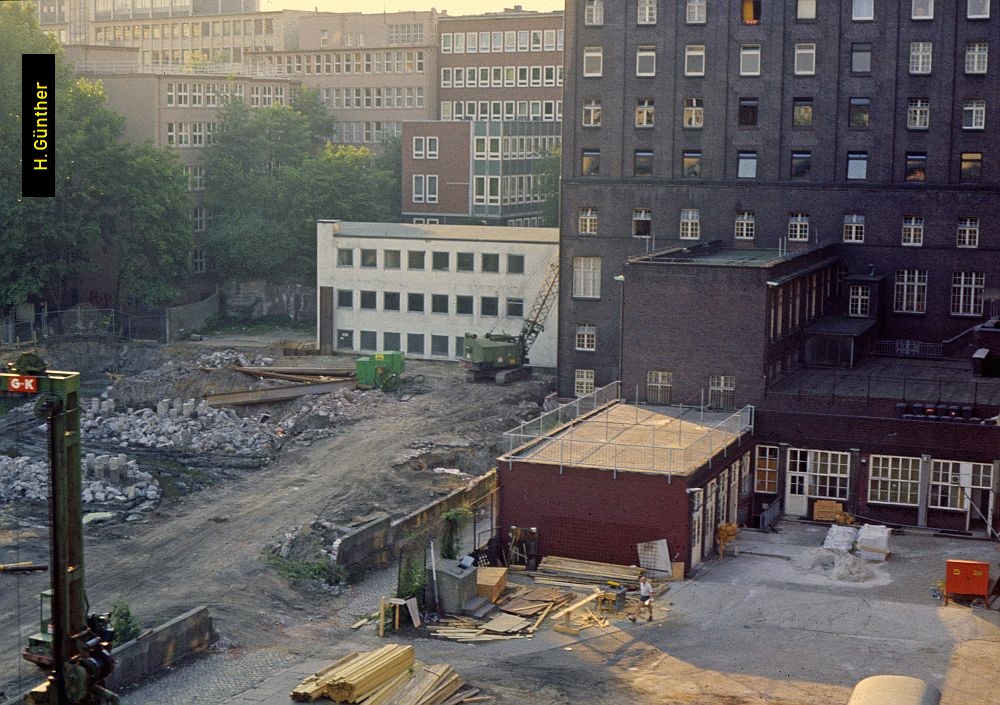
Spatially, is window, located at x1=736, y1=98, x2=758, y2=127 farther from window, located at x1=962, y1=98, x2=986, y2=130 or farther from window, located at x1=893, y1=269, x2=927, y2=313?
window, located at x1=893, y1=269, x2=927, y2=313

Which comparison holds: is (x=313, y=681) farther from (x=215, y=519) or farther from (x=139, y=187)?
(x=139, y=187)

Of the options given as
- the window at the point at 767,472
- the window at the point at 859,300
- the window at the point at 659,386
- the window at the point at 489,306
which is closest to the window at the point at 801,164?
the window at the point at 859,300

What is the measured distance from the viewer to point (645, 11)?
207ft

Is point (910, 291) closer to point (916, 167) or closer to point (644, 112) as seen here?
point (916, 167)

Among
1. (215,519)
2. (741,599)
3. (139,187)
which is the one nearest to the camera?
(741,599)

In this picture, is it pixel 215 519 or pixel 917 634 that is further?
pixel 215 519

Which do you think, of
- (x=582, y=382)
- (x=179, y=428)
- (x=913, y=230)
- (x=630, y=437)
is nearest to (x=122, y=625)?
(x=630, y=437)

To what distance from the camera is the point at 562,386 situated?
6575 centimetres

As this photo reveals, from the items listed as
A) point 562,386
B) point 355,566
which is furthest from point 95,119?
point 355,566

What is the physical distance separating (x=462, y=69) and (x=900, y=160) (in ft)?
199

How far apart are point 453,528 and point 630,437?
22.5ft

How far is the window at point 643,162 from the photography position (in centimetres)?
6391

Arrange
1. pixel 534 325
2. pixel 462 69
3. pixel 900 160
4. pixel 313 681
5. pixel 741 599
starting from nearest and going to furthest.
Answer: pixel 313 681
pixel 741 599
pixel 900 160
pixel 534 325
pixel 462 69

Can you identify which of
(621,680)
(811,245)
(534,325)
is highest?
(811,245)
